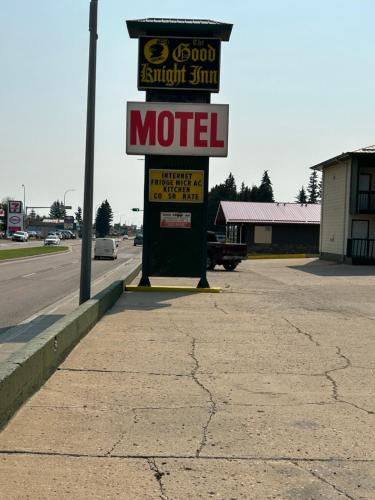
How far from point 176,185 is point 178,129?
1.59m

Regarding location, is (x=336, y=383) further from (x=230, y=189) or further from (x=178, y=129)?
(x=230, y=189)

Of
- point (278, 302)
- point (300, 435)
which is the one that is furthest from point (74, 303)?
point (300, 435)

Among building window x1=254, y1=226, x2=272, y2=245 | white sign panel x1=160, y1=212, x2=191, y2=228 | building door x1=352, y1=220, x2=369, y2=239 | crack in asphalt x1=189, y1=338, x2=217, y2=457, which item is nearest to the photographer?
crack in asphalt x1=189, y1=338, x2=217, y2=457

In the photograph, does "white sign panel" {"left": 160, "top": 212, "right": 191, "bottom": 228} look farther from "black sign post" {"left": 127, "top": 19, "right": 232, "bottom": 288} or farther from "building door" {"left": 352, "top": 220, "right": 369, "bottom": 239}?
"building door" {"left": 352, "top": 220, "right": 369, "bottom": 239}

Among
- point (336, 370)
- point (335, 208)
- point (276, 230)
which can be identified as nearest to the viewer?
point (336, 370)

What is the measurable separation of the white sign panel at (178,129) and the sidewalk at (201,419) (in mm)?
7572

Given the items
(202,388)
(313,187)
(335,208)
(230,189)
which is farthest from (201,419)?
(313,187)

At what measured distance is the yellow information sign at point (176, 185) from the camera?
1716cm

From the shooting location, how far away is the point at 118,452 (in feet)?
14.8

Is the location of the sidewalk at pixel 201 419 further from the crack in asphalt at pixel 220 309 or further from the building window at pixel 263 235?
the building window at pixel 263 235

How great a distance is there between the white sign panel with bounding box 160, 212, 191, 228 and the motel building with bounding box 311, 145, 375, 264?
18.0 meters

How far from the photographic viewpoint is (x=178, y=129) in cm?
1678

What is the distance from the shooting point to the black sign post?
1695cm

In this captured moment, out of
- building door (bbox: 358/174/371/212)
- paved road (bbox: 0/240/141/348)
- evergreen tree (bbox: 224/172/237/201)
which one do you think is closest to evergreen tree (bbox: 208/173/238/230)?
evergreen tree (bbox: 224/172/237/201)
